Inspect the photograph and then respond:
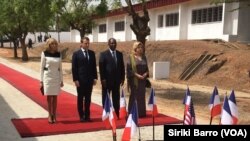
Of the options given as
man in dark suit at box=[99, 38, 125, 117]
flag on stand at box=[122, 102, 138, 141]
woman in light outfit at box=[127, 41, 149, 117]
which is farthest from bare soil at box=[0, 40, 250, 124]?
flag on stand at box=[122, 102, 138, 141]

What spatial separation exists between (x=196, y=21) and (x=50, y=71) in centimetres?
2348

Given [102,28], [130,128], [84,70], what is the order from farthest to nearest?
[102,28]
[84,70]
[130,128]

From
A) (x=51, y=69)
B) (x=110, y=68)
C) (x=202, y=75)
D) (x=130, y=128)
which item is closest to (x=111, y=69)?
(x=110, y=68)

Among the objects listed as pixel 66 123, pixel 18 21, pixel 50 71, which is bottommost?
pixel 66 123

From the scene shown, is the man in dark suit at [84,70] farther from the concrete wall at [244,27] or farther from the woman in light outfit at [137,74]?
the concrete wall at [244,27]

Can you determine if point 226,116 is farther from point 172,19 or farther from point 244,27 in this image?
point 172,19

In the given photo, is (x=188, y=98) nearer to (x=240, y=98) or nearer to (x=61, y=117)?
(x=61, y=117)

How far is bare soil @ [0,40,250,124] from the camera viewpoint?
12.9 metres

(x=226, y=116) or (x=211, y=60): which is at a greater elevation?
(x=226, y=116)

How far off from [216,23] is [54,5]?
1400 centimetres

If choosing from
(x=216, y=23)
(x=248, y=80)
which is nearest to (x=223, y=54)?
(x=248, y=80)

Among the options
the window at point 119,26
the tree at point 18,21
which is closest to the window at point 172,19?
the tree at point 18,21

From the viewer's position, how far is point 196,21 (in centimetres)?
3144

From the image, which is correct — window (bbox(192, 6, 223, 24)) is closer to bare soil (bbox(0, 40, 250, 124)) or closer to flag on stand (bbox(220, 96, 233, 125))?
bare soil (bbox(0, 40, 250, 124))
